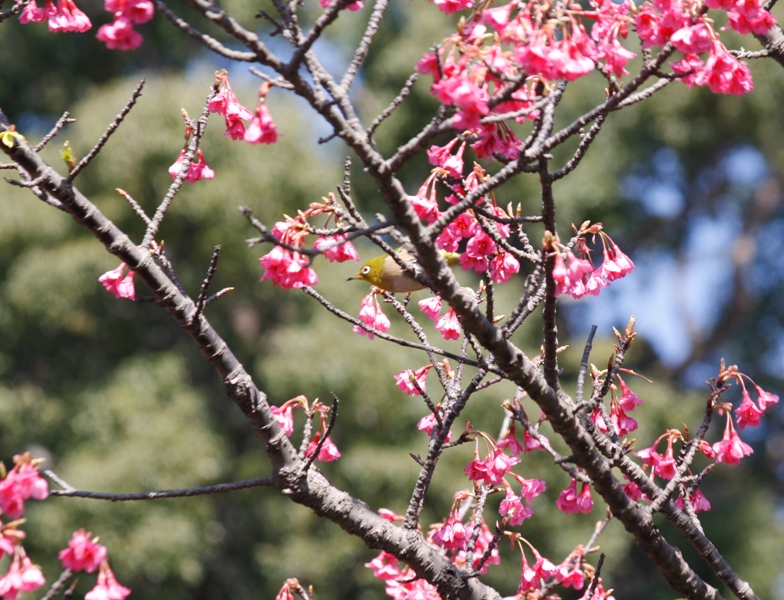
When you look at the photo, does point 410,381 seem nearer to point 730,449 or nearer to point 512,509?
point 512,509

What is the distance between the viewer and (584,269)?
154cm

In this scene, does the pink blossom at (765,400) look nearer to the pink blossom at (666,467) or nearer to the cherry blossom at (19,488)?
the pink blossom at (666,467)

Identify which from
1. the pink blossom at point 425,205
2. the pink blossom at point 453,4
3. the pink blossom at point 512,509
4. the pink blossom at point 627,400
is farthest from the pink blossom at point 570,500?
the pink blossom at point 453,4

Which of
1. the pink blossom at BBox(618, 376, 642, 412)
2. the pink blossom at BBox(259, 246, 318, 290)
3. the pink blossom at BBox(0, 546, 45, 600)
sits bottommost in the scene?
the pink blossom at BBox(0, 546, 45, 600)

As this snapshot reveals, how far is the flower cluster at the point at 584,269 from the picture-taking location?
4.96 feet

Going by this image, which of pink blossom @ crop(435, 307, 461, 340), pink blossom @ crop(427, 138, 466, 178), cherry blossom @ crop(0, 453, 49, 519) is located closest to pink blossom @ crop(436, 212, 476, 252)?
pink blossom @ crop(427, 138, 466, 178)

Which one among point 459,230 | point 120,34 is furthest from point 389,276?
point 120,34

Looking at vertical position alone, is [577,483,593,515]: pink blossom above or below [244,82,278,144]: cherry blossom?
below

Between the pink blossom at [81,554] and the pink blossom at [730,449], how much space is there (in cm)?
139

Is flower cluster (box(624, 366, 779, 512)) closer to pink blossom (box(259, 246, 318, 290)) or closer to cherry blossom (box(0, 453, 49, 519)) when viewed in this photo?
pink blossom (box(259, 246, 318, 290))

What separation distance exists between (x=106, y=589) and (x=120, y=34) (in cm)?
106

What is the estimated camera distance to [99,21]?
1188cm

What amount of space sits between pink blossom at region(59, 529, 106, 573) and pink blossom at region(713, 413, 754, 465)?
1.39 m

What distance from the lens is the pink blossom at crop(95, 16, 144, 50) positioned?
4.67 ft
